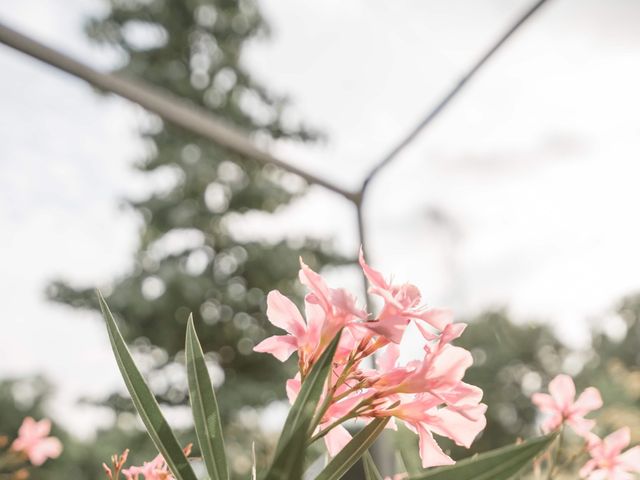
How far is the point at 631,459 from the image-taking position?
0.68m

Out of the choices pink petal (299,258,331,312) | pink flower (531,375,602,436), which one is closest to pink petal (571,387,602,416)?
pink flower (531,375,602,436)

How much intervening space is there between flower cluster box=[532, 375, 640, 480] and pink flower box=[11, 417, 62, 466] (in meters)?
0.81

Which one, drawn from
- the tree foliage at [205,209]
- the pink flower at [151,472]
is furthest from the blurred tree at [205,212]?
the pink flower at [151,472]

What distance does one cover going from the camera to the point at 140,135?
6754 mm

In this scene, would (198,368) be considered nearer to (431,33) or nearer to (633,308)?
(431,33)

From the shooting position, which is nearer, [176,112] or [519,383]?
[176,112]

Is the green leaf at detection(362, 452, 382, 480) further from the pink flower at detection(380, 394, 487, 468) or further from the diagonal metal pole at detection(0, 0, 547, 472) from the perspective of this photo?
the diagonal metal pole at detection(0, 0, 547, 472)

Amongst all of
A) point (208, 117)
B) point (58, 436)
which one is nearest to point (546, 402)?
point (208, 117)

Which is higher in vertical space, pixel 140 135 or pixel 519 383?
pixel 140 135

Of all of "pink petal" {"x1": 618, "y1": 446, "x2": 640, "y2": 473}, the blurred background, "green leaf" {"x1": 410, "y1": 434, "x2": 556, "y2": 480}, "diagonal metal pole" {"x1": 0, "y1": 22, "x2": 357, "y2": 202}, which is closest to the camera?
"green leaf" {"x1": 410, "y1": 434, "x2": 556, "y2": 480}

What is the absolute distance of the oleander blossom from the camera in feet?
1.21

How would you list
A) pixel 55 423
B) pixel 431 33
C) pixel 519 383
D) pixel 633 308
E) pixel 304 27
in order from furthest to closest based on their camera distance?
pixel 519 383 < pixel 633 308 < pixel 55 423 < pixel 304 27 < pixel 431 33

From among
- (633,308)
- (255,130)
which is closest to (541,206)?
(633,308)

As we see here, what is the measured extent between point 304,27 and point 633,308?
11.0m
